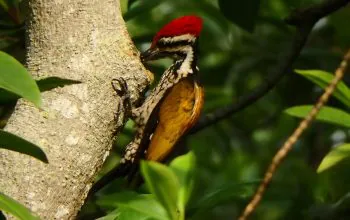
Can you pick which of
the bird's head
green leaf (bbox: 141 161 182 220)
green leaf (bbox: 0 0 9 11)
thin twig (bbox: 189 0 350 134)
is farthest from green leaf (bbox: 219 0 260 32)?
green leaf (bbox: 141 161 182 220)

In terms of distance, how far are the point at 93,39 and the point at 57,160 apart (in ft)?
1.50

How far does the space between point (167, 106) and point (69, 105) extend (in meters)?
1.40

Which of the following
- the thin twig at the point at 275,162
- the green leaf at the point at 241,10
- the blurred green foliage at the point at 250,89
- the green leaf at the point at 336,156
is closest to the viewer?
the thin twig at the point at 275,162

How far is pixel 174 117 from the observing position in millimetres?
4426

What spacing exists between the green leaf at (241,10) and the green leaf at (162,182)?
212 centimetres

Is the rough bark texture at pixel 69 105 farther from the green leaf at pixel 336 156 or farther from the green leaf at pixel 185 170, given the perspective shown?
the green leaf at pixel 336 156

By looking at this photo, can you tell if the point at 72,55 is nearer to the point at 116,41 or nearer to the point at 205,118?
the point at 116,41

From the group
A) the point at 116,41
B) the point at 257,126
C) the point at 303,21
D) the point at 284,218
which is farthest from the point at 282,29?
the point at 116,41

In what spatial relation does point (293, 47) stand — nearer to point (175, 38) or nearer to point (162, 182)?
point (175, 38)

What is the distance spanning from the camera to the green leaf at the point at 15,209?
237 centimetres

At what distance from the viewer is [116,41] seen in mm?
3352

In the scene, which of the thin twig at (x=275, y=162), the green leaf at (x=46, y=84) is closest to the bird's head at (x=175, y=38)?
the green leaf at (x=46, y=84)

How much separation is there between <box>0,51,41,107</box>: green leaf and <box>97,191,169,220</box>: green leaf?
381mm

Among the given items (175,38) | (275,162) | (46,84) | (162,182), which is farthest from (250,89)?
(275,162)
